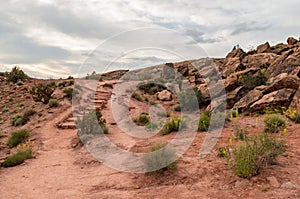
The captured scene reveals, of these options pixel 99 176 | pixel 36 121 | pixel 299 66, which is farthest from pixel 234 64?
pixel 99 176

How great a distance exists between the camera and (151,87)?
23547mm

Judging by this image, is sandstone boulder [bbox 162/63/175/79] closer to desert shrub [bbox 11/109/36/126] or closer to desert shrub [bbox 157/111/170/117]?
desert shrub [bbox 157/111/170/117]

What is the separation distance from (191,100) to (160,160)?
1064 cm

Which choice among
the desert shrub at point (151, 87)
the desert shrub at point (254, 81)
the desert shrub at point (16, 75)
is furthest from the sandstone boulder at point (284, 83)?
the desert shrub at point (16, 75)

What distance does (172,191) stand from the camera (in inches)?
203

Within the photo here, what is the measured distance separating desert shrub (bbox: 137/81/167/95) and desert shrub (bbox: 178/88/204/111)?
5.56 metres

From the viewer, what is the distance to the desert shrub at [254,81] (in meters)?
14.5

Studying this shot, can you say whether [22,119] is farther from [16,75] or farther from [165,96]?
[16,75]

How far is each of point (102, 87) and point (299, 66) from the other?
48.6 feet

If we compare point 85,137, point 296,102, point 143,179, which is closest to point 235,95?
point 296,102

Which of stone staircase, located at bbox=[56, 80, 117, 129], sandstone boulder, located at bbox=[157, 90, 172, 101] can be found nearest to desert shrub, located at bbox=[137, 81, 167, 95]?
sandstone boulder, located at bbox=[157, 90, 172, 101]

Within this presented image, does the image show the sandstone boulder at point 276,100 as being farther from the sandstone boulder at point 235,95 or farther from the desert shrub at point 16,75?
the desert shrub at point 16,75

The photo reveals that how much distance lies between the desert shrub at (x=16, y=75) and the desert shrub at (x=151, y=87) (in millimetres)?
13662

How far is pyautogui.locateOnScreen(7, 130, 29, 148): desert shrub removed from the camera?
440 inches
